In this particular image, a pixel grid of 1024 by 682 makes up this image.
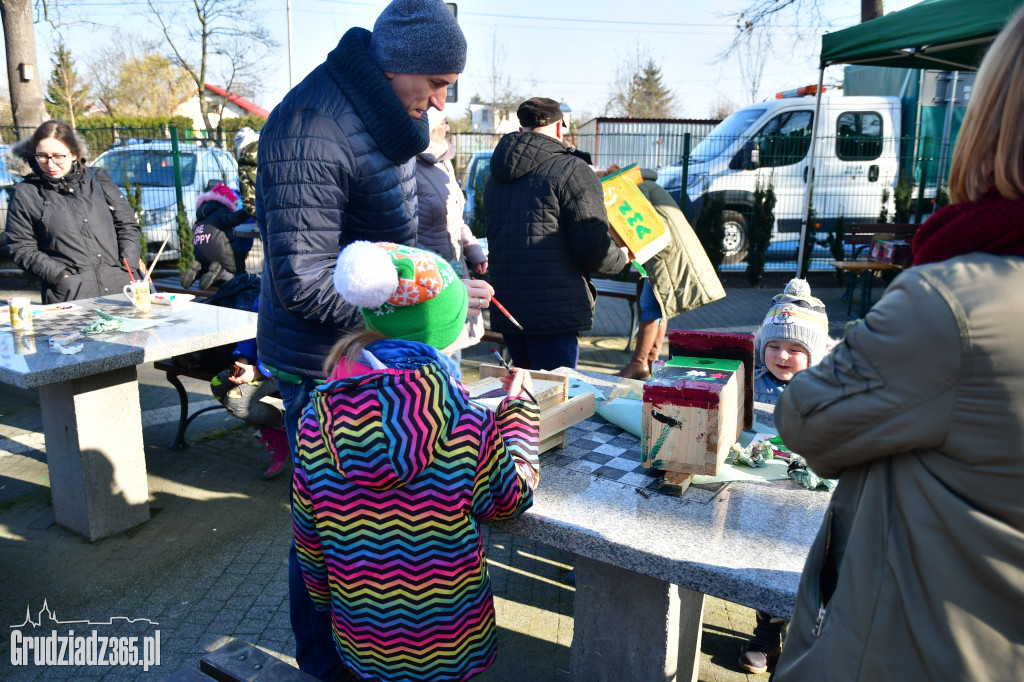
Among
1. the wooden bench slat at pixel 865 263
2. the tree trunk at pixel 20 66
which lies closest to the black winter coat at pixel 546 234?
the wooden bench slat at pixel 865 263

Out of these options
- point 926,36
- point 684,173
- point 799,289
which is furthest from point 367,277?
point 684,173

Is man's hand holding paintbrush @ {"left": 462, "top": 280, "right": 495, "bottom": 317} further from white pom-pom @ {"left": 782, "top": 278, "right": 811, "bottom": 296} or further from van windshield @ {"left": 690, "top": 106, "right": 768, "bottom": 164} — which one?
van windshield @ {"left": 690, "top": 106, "right": 768, "bottom": 164}

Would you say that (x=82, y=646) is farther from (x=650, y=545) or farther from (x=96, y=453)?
(x=650, y=545)

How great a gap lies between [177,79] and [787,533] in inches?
1401

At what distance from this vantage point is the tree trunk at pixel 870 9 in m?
11.7

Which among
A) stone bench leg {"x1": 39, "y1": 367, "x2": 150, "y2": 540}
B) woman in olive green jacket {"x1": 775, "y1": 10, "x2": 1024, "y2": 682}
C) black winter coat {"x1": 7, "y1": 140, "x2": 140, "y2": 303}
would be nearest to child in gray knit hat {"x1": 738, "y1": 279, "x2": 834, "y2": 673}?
woman in olive green jacket {"x1": 775, "y1": 10, "x2": 1024, "y2": 682}

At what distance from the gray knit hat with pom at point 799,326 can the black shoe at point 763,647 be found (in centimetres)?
96

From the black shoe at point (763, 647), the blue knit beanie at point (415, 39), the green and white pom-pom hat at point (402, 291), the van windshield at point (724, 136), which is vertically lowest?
the black shoe at point (763, 647)

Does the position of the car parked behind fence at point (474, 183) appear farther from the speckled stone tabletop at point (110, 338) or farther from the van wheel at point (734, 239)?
the speckled stone tabletop at point (110, 338)

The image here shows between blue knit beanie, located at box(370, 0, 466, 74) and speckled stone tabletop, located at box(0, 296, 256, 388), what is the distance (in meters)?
1.90

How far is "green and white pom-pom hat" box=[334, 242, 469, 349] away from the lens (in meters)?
1.60

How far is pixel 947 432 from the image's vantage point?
1.08 metres

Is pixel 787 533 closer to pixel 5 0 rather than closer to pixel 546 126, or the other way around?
pixel 546 126

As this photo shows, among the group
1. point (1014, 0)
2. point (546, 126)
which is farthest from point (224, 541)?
point (1014, 0)
